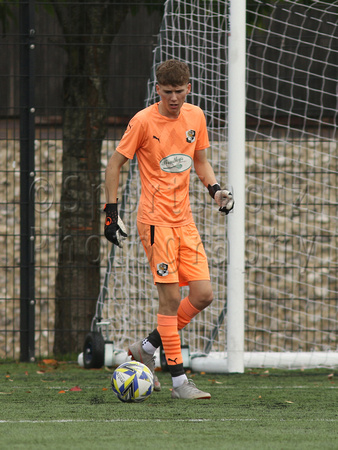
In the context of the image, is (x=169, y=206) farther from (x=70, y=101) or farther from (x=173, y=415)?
(x=70, y=101)

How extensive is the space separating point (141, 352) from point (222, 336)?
2.88 meters

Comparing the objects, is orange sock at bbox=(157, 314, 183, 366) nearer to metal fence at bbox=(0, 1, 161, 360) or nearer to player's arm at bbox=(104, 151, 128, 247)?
player's arm at bbox=(104, 151, 128, 247)

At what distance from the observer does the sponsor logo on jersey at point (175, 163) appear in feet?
16.8

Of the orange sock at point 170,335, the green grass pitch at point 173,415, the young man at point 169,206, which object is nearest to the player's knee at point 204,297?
the young man at point 169,206

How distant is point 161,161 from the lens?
16.8ft

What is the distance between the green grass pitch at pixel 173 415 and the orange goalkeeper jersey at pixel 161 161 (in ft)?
3.61

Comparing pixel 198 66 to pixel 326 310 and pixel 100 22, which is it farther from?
pixel 326 310

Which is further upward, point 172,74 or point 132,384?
point 172,74

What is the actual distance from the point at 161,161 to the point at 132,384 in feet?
4.39

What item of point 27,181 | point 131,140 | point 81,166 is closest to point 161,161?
point 131,140

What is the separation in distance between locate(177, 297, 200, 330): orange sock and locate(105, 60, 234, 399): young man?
0.07 metres

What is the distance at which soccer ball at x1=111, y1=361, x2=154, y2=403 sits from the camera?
468 centimetres

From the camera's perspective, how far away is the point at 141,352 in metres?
5.37

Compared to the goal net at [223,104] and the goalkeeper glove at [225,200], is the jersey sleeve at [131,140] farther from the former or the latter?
the goal net at [223,104]
